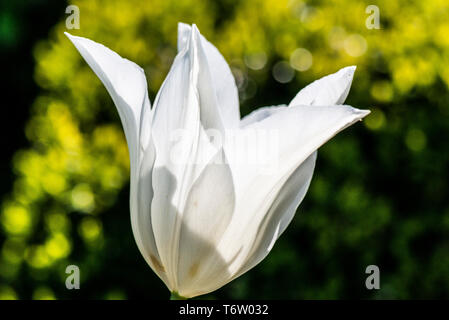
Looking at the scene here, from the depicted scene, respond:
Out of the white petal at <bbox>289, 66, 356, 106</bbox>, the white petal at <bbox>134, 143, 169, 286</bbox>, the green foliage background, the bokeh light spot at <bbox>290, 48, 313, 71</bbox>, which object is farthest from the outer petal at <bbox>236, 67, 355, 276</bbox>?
the bokeh light spot at <bbox>290, 48, 313, 71</bbox>

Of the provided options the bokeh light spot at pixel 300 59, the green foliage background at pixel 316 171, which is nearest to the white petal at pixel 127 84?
the green foliage background at pixel 316 171

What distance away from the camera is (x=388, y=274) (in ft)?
5.58

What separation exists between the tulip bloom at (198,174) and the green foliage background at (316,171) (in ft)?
3.11

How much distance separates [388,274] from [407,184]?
275mm

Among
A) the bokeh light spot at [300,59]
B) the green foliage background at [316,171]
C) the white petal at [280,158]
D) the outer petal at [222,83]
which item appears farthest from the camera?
the bokeh light spot at [300,59]

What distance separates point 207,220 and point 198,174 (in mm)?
53

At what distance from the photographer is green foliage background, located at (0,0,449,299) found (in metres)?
1.63

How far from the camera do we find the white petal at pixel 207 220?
0.64m

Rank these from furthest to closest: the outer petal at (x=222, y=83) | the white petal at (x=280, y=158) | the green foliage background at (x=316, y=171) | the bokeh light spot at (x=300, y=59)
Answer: the bokeh light spot at (x=300, y=59)
the green foliage background at (x=316, y=171)
the outer petal at (x=222, y=83)
the white petal at (x=280, y=158)

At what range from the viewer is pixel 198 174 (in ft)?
2.13

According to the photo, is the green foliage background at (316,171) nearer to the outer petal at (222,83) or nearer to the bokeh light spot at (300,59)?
the bokeh light spot at (300,59)

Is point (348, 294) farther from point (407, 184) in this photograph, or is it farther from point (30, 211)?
point (30, 211)

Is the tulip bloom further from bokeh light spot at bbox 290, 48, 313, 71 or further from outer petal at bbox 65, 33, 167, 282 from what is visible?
bokeh light spot at bbox 290, 48, 313, 71

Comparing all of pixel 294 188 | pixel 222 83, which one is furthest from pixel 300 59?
pixel 294 188
